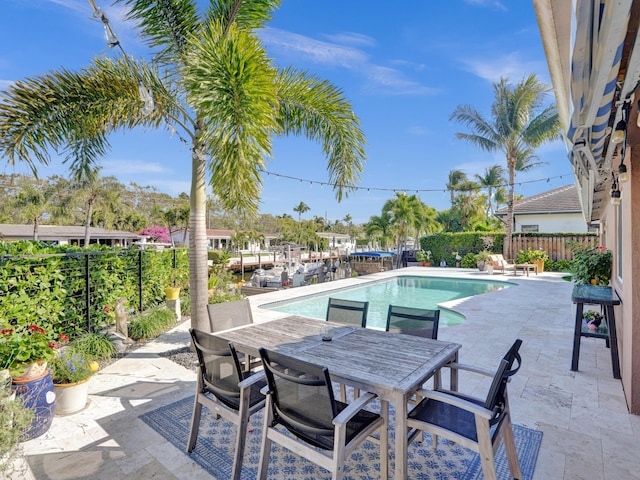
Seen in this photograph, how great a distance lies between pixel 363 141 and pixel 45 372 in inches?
193

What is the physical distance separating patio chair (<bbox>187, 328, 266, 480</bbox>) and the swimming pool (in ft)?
19.3

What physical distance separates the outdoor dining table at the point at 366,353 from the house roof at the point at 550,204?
19372 mm

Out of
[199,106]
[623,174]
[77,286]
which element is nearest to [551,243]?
[623,174]

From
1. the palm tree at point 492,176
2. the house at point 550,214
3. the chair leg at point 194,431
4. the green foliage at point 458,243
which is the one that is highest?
the palm tree at point 492,176

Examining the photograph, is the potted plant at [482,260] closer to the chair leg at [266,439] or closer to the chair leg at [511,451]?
the chair leg at [511,451]

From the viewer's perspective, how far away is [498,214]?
1981 cm

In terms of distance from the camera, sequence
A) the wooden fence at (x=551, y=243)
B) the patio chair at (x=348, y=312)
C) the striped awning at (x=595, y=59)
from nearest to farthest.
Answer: the striped awning at (x=595, y=59), the patio chair at (x=348, y=312), the wooden fence at (x=551, y=243)

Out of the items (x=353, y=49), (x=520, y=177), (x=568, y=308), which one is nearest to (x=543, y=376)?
(x=568, y=308)

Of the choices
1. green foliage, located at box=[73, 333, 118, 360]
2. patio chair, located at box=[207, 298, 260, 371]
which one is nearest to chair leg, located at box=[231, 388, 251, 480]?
patio chair, located at box=[207, 298, 260, 371]

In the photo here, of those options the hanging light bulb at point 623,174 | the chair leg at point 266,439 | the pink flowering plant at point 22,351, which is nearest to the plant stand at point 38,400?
the pink flowering plant at point 22,351

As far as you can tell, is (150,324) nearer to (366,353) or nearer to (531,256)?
(366,353)

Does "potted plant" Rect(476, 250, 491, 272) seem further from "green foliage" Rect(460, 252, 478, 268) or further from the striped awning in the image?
the striped awning

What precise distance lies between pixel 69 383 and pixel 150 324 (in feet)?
8.19

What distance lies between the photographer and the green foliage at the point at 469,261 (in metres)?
18.6
